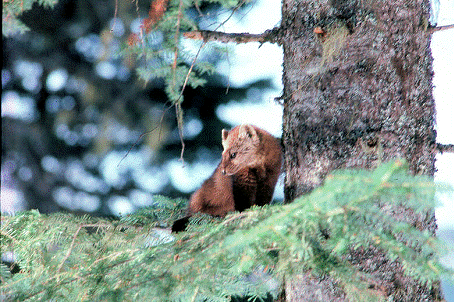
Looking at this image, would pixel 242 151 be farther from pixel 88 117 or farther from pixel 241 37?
pixel 88 117

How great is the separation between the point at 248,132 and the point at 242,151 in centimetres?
14

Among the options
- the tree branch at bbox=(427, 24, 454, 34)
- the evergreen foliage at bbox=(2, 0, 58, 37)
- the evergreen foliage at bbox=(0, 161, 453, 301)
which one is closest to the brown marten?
the evergreen foliage at bbox=(0, 161, 453, 301)

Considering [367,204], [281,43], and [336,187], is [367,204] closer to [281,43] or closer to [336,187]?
[336,187]

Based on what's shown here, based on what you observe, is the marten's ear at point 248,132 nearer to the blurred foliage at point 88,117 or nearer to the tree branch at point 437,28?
the tree branch at point 437,28

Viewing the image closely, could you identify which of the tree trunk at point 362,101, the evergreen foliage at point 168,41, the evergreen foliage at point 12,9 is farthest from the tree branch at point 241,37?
the evergreen foliage at point 12,9

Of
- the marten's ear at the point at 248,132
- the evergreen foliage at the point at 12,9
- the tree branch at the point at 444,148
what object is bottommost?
the marten's ear at the point at 248,132

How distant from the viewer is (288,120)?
178cm

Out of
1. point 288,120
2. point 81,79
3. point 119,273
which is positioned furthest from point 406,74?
point 81,79

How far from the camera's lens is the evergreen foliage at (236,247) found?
34.9 inches

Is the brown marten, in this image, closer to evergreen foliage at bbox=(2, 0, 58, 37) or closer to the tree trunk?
the tree trunk

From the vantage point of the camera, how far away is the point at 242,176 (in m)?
2.32

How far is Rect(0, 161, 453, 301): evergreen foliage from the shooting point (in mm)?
887

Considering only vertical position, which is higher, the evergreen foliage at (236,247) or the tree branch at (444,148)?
the tree branch at (444,148)

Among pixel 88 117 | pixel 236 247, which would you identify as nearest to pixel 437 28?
pixel 236 247
